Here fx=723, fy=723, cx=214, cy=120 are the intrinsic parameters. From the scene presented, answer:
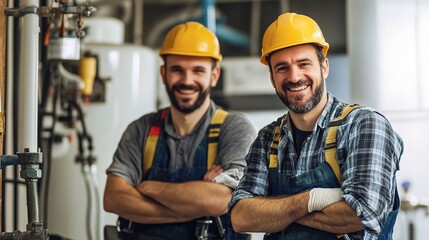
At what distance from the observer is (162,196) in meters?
2.68

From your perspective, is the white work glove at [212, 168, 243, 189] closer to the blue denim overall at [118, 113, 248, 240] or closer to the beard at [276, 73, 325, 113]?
the blue denim overall at [118, 113, 248, 240]

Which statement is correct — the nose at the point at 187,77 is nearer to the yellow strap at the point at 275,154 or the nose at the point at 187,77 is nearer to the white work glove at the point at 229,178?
the white work glove at the point at 229,178

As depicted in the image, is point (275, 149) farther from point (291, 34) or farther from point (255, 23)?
point (255, 23)

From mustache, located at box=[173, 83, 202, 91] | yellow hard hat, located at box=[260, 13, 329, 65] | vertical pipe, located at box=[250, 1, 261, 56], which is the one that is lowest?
mustache, located at box=[173, 83, 202, 91]

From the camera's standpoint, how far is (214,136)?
9.28 feet

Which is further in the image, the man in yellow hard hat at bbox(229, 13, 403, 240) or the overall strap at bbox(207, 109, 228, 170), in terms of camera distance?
the overall strap at bbox(207, 109, 228, 170)

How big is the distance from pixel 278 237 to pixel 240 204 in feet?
0.52

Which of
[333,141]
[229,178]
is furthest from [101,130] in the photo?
[333,141]

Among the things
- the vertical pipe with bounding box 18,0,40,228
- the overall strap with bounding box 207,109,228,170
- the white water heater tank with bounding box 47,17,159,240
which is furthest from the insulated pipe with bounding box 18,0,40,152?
the white water heater tank with bounding box 47,17,159,240

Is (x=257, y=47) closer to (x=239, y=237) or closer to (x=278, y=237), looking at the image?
(x=239, y=237)

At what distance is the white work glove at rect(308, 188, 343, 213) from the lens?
6.81ft

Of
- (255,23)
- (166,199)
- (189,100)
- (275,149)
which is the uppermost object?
(255,23)

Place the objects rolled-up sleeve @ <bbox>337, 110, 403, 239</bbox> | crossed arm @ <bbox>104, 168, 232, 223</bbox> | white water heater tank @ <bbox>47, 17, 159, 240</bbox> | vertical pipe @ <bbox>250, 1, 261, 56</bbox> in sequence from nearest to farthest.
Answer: rolled-up sleeve @ <bbox>337, 110, 403, 239</bbox> → crossed arm @ <bbox>104, 168, 232, 223</bbox> → white water heater tank @ <bbox>47, 17, 159, 240</bbox> → vertical pipe @ <bbox>250, 1, 261, 56</bbox>

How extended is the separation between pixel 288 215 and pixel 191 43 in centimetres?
106
